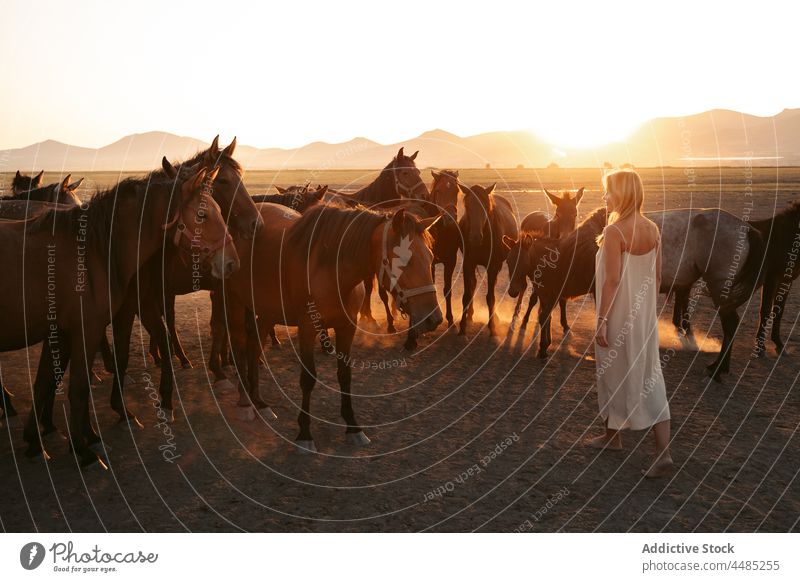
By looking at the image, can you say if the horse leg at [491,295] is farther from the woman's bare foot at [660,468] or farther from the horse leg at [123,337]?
the horse leg at [123,337]

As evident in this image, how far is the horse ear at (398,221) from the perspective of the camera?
6602 mm

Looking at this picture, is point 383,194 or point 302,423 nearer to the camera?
point 302,423

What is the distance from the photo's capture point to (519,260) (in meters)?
12.6

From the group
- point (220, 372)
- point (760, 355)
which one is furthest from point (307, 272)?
point (760, 355)

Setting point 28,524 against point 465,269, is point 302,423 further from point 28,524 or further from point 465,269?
point 465,269

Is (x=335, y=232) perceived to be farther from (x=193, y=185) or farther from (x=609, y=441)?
(x=609, y=441)

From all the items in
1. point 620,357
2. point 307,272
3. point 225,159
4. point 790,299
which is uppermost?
point 225,159

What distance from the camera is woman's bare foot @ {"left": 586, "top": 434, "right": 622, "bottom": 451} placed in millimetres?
7548

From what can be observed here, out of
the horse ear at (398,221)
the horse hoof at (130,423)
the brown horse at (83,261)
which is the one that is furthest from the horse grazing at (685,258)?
the horse hoof at (130,423)

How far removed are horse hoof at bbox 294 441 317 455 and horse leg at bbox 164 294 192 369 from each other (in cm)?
299

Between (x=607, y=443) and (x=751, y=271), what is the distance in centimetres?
492

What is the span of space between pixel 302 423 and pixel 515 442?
2525 millimetres

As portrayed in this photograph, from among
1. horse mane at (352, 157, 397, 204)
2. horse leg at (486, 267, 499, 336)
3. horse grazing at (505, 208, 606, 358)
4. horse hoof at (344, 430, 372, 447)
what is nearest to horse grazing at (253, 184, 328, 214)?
horse mane at (352, 157, 397, 204)

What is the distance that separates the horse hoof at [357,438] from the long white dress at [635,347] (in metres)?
2.85
